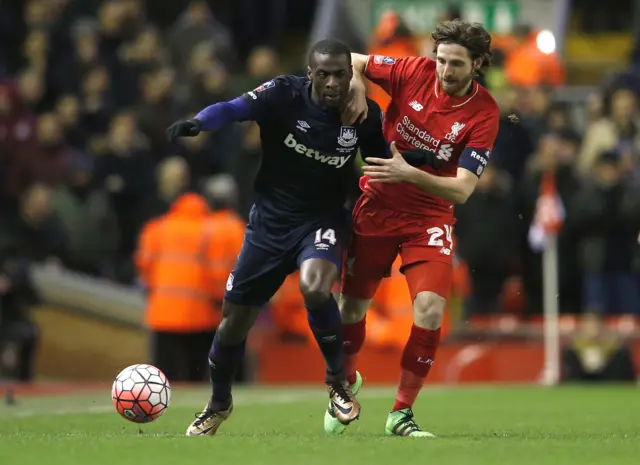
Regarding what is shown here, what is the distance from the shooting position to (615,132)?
17500 millimetres

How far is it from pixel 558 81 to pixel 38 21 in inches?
266

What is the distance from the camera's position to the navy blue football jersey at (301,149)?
342 inches

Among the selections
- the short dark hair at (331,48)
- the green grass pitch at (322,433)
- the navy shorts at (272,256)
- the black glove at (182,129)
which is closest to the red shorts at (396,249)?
the navy shorts at (272,256)

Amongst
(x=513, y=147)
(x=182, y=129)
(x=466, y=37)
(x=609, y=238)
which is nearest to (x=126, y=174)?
(x=513, y=147)

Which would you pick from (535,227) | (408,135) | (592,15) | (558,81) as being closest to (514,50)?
(558,81)

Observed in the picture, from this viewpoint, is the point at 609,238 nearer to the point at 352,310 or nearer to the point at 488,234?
the point at 488,234

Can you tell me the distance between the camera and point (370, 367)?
56.0 feet

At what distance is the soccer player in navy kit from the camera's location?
8578 mm

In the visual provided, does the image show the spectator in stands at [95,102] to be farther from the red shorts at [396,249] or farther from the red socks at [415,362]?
the red socks at [415,362]

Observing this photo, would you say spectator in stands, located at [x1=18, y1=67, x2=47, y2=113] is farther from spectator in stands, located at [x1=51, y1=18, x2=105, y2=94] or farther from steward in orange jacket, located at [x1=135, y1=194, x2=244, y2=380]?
steward in orange jacket, located at [x1=135, y1=194, x2=244, y2=380]

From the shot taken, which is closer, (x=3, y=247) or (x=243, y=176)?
(x=3, y=247)

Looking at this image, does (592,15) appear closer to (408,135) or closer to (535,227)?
(535,227)

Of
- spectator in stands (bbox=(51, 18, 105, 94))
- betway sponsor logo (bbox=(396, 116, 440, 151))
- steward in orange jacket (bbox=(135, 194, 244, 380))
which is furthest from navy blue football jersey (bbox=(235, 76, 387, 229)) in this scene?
spectator in stands (bbox=(51, 18, 105, 94))

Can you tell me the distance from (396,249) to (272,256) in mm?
875
